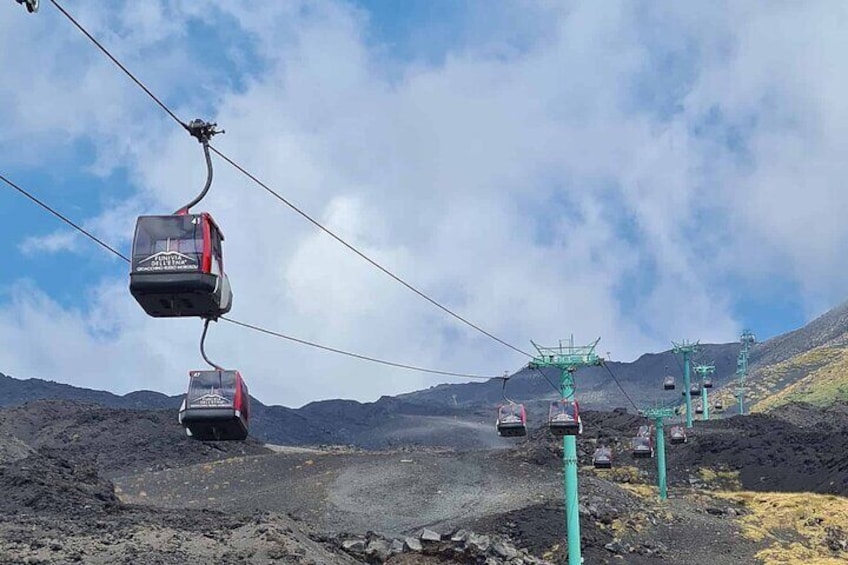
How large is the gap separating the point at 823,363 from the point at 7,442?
112 m

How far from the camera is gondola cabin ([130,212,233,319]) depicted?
13.4 metres

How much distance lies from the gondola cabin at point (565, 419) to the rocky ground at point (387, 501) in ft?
21.7

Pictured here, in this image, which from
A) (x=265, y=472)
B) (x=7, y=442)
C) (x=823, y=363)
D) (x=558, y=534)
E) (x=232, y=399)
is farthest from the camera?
(x=823, y=363)

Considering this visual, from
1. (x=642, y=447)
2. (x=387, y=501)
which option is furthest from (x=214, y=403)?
(x=642, y=447)

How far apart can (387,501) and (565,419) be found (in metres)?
20.0

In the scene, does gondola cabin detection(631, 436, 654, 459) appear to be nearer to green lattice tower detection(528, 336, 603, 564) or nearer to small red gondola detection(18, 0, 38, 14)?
green lattice tower detection(528, 336, 603, 564)

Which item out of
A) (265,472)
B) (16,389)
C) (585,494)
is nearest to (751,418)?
(585,494)

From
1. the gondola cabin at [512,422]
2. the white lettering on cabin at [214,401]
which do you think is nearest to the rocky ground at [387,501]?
the gondola cabin at [512,422]

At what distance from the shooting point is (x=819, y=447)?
62688 mm

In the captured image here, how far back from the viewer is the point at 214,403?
16.2 metres

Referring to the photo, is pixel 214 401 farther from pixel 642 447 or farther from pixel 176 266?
pixel 642 447

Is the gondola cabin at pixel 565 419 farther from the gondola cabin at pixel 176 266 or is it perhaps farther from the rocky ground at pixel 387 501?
the gondola cabin at pixel 176 266

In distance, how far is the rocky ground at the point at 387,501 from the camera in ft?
86.7

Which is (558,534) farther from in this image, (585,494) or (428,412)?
(428,412)
